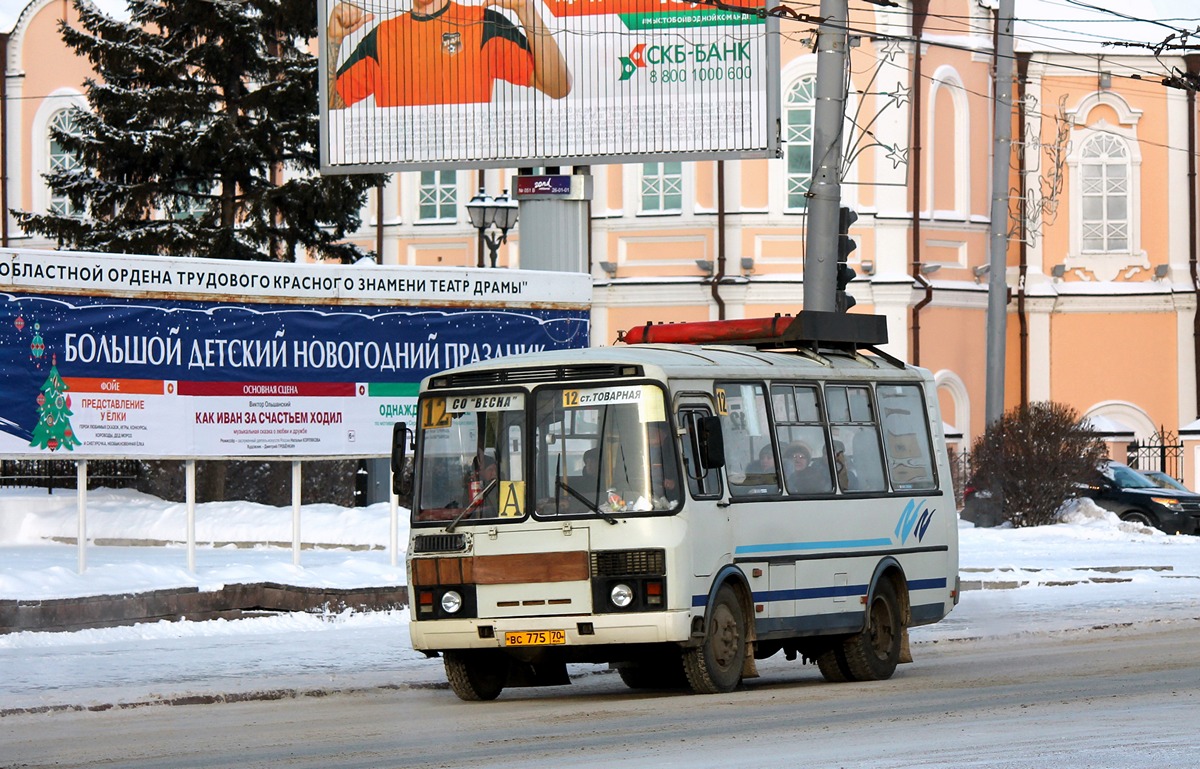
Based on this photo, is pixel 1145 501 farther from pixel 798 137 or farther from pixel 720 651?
pixel 720 651

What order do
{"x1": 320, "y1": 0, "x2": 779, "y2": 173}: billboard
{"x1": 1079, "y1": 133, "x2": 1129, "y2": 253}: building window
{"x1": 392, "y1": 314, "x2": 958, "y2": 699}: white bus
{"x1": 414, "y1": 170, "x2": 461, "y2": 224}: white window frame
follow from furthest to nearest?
{"x1": 1079, "y1": 133, "x2": 1129, "y2": 253}: building window
{"x1": 414, "y1": 170, "x2": 461, "y2": 224}: white window frame
{"x1": 320, "y1": 0, "x2": 779, "y2": 173}: billboard
{"x1": 392, "y1": 314, "x2": 958, "y2": 699}: white bus

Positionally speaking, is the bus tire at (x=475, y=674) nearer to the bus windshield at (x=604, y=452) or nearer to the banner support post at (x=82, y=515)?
the bus windshield at (x=604, y=452)

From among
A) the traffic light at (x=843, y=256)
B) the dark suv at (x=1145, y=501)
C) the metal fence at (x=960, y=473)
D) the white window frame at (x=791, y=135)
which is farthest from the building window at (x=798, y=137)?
the traffic light at (x=843, y=256)

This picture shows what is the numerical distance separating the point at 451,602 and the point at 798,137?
100 feet

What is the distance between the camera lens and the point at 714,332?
17.4 m

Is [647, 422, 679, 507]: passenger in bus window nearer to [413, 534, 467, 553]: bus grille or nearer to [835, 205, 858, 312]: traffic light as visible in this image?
[413, 534, 467, 553]: bus grille

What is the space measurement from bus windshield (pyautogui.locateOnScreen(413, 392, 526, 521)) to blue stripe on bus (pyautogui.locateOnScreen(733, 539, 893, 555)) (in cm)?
169

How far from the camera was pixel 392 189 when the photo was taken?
1865 inches

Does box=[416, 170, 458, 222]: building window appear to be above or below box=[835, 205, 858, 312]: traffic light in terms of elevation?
above

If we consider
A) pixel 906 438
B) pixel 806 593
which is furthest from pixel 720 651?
pixel 906 438

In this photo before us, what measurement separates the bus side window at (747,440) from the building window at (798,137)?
28.8m

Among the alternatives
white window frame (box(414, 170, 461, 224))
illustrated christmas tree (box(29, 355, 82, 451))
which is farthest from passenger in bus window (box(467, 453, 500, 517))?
white window frame (box(414, 170, 461, 224))

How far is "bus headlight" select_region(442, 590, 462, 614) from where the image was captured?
14.9 meters

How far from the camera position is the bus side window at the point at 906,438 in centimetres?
1725
